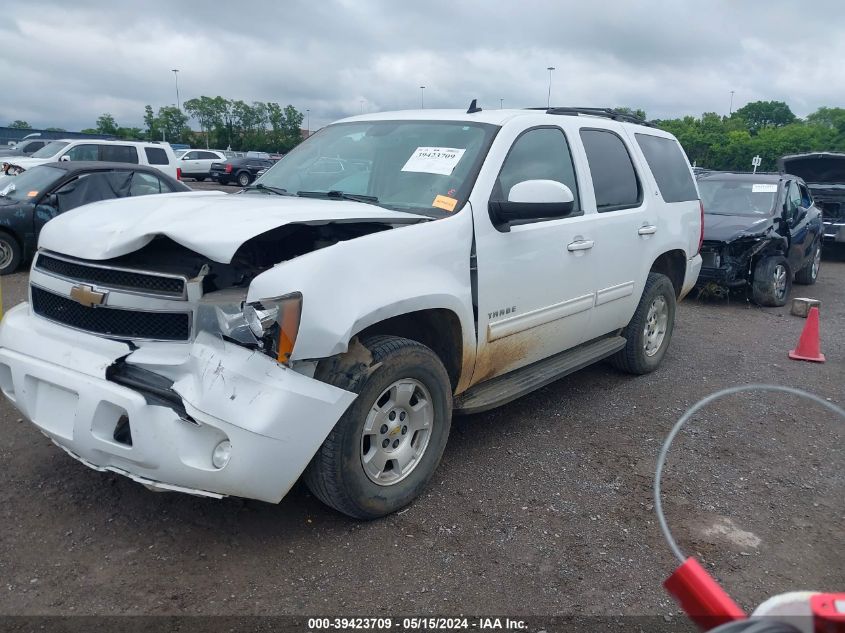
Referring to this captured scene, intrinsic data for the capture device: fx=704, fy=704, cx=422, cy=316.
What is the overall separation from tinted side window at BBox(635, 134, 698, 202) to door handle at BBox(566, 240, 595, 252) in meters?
1.37

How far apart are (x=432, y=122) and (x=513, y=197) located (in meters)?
0.93

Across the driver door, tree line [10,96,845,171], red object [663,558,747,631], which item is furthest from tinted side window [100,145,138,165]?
tree line [10,96,845,171]

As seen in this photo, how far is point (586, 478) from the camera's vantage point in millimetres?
3918

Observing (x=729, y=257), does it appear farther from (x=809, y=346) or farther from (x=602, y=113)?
(x=602, y=113)

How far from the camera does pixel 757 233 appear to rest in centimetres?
879

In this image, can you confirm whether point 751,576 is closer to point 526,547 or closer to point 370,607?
point 526,547

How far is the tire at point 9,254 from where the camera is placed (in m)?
9.01

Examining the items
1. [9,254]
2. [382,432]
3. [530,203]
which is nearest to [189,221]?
[382,432]

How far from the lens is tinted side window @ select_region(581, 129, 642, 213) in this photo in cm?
472

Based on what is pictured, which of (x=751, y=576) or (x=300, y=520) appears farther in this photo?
(x=300, y=520)

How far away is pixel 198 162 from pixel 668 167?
31.5 meters

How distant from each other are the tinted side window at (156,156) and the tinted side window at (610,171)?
39.9 feet

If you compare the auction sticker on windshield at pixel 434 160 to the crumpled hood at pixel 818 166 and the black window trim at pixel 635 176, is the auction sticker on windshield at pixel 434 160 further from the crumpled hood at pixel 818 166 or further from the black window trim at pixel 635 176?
the crumpled hood at pixel 818 166

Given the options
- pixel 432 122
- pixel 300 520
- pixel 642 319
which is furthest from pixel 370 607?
pixel 642 319
